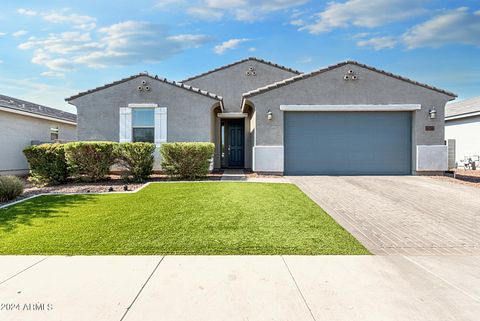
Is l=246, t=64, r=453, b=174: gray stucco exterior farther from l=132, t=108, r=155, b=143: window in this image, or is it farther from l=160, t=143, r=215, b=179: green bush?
l=132, t=108, r=155, b=143: window

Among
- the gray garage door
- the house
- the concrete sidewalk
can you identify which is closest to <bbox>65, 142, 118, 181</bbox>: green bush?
the house

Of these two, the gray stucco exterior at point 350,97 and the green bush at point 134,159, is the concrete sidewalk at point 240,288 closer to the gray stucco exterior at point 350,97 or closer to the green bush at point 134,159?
the green bush at point 134,159

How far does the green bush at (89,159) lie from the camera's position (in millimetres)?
9961

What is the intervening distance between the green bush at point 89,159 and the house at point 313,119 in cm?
277

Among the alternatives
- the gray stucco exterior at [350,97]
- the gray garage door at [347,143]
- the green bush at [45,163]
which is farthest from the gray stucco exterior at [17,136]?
the gray garage door at [347,143]

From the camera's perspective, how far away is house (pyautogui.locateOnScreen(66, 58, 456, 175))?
40.6 ft

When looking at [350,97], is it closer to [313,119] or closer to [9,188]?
[313,119]

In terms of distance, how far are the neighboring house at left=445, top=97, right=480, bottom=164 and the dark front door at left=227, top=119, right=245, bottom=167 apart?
15859mm

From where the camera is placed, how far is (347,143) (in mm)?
12711

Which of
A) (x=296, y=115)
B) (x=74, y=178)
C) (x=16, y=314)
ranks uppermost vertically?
(x=296, y=115)

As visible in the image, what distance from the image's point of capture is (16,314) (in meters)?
2.62

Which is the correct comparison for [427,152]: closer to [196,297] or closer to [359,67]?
[359,67]

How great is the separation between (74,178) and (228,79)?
34.5 ft

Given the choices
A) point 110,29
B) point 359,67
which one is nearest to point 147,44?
point 110,29
